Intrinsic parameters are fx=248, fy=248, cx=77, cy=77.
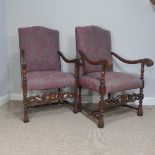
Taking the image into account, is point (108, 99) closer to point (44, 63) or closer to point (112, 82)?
point (112, 82)

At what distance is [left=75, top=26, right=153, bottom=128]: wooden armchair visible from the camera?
233cm

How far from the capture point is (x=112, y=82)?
2.36 m

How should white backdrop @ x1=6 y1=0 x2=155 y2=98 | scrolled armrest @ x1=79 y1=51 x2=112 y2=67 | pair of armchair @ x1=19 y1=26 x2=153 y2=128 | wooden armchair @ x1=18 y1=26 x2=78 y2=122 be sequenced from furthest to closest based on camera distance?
1. white backdrop @ x1=6 y1=0 x2=155 y2=98
2. wooden armchair @ x1=18 y1=26 x2=78 y2=122
3. pair of armchair @ x1=19 y1=26 x2=153 y2=128
4. scrolled armrest @ x1=79 y1=51 x2=112 y2=67

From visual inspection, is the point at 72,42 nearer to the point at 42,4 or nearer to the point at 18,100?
the point at 42,4

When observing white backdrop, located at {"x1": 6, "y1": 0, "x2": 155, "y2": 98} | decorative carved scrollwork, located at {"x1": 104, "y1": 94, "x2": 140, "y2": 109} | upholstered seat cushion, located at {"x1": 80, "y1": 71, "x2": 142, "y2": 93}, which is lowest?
decorative carved scrollwork, located at {"x1": 104, "y1": 94, "x2": 140, "y2": 109}

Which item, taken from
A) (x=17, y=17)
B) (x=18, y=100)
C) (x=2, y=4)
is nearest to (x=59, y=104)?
(x=18, y=100)

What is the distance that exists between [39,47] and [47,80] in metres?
0.56

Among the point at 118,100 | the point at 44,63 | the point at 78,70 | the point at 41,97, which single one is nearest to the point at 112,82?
the point at 118,100

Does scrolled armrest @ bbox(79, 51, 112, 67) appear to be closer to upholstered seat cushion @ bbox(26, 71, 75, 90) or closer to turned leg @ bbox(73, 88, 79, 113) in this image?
upholstered seat cushion @ bbox(26, 71, 75, 90)

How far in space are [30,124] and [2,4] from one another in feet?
5.33

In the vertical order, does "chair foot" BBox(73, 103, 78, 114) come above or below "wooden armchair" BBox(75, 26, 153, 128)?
below

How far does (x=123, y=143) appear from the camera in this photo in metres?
2.00

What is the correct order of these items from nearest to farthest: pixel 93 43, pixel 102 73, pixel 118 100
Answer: pixel 102 73 < pixel 118 100 < pixel 93 43

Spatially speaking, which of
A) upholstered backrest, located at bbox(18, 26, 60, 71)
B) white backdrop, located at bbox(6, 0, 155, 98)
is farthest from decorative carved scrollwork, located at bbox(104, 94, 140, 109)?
upholstered backrest, located at bbox(18, 26, 60, 71)
